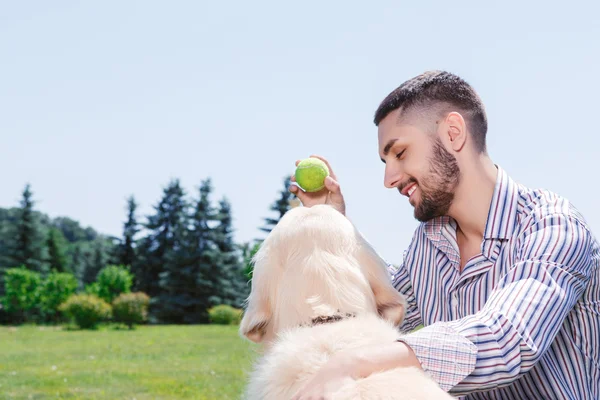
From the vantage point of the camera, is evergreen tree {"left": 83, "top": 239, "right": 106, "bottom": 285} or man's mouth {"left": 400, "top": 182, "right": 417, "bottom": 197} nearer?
man's mouth {"left": 400, "top": 182, "right": 417, "bottom": 197}

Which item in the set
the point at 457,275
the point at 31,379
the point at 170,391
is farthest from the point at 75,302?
the point at 457,275

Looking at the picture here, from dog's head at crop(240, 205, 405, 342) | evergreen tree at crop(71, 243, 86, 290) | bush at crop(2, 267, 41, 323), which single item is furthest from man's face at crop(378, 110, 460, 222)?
evergreen tree at crop(71, 243, 86, 290)

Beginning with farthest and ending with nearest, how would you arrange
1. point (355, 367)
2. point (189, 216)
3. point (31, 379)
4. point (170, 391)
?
point (189, 216), point (31, 379), point (170, 391), point (355, 367)

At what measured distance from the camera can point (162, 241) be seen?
153 ft

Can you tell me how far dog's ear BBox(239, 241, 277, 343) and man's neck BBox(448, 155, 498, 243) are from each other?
0.99 meters

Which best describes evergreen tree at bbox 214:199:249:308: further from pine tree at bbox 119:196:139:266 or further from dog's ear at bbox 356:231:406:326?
dog's ear at bbox 356:231:406:326

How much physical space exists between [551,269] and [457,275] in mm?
638

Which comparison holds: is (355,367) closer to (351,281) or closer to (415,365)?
(415,365)

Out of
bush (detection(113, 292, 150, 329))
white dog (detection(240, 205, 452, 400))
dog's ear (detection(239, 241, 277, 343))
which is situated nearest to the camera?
white dog (detection(240, 205, 452, 400))

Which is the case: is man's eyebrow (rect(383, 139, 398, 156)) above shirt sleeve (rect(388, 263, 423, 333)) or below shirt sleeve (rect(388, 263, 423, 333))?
above

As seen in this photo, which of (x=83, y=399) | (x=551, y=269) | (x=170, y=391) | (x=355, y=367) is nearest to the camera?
(x=355, y=367)

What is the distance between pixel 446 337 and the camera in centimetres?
207

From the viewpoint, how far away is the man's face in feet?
9.37

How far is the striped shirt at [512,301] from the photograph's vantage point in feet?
6.89
